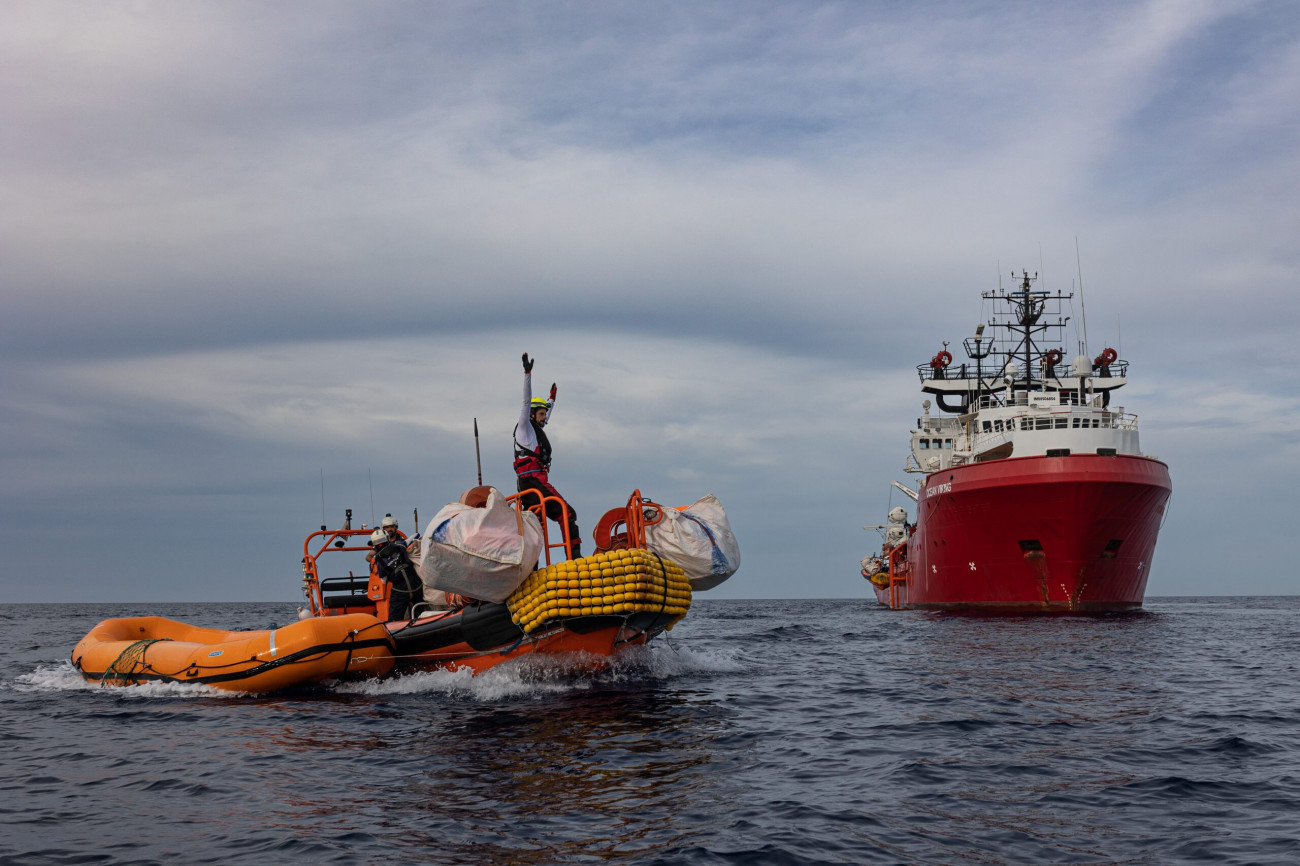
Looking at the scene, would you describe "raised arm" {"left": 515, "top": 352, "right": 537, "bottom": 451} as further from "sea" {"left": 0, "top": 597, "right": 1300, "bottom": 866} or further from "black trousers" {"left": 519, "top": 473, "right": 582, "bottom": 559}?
"sea" {"left": 0, "top": 597, "right": 1300, "bottom": 866}

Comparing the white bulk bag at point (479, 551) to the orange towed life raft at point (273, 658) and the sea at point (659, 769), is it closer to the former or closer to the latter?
the sea at point (659, 769)

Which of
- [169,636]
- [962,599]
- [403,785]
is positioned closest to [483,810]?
[403,785]

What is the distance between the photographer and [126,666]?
568 inches

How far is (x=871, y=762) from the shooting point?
8.56m

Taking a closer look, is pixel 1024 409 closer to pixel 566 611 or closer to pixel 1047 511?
pixel 1047 511

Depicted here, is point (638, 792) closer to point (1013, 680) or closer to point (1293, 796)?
point (1293, 796)

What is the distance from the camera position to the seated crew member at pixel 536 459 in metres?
13.1

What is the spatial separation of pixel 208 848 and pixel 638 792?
2.90m

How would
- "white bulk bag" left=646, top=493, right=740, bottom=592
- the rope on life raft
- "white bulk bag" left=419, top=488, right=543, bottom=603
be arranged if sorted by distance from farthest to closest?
the rope on life raft, "white bulk bag" left=646, top=493, right=740, bottom=592, "white bulk bag" left=419, top=488, right=543, bottom=603

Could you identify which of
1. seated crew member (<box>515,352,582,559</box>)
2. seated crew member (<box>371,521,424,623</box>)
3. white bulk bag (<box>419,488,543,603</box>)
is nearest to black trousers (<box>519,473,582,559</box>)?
seated crew member (<box>515,352,582,559</box>)

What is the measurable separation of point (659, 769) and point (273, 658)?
684 centimetres

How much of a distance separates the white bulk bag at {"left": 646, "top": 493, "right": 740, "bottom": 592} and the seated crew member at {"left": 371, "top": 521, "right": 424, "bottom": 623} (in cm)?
362

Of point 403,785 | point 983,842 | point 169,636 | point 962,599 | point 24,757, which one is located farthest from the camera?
point 962,599

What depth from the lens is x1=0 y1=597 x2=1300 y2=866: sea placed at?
615 centimetres
